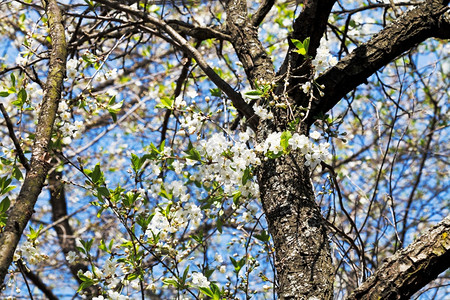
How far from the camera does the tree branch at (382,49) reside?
1820mm

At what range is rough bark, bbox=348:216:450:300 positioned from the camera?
50.6 inches

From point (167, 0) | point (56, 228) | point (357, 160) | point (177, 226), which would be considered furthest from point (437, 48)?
point (56, 228)

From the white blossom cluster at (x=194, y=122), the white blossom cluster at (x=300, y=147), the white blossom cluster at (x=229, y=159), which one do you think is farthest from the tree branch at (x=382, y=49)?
the white blossom cluster at (x=194, y=122)

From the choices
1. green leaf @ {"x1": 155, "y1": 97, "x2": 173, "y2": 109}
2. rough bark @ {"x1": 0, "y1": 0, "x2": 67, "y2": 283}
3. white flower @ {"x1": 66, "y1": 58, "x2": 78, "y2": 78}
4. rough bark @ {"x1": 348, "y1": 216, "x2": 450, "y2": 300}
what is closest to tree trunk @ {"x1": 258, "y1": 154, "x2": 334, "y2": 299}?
rough bark @ {"x1": 348, "y1": 216, "x2": 450, "y2": 300}

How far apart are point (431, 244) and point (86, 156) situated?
4494mm

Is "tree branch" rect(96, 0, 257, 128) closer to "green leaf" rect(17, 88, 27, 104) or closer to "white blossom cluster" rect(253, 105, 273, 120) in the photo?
"white blossom cluster" rect(253, 105, 273, 120)

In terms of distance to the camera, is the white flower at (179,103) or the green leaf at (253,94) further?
the white flower at (179,103)

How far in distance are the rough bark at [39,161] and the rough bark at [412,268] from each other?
94 cm

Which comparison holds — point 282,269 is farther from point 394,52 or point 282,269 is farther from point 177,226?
point 394,52

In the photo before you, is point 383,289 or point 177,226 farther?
point 177,226

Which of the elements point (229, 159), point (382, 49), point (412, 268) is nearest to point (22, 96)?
point (229, 159)

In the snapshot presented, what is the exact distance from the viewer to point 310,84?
1.76 metres

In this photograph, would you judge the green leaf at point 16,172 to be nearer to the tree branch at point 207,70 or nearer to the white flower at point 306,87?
the tree branch at point 207,70

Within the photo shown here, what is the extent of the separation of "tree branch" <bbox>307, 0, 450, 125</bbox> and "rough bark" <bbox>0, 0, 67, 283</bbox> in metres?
0.98
